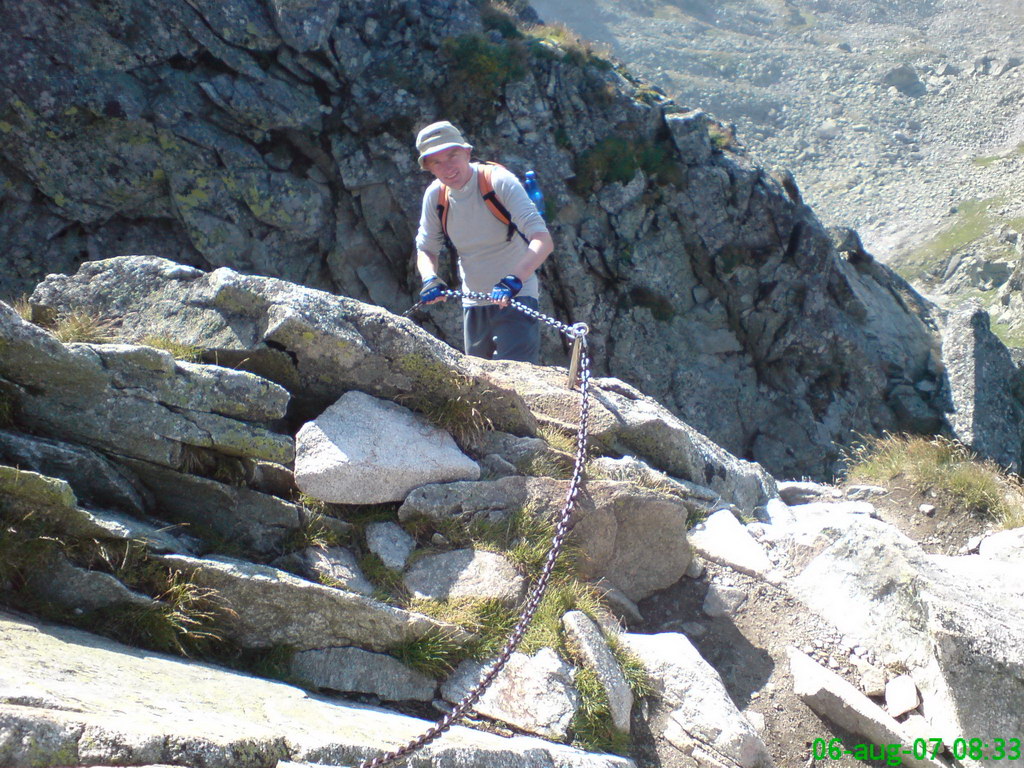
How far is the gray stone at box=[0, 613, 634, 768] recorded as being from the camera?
3.21 meters

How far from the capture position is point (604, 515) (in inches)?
255

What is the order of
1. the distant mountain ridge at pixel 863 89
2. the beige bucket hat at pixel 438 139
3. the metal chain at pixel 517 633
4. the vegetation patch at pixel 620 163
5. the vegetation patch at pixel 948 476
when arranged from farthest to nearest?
the distant mountain ridge at pixel 863 89 → the vegetation patch at pixel 620 163 → the vegetation patch at pixel 948 476 → the beige bucket hat at pixel 438 139 → the metal chain at pixel 517 633

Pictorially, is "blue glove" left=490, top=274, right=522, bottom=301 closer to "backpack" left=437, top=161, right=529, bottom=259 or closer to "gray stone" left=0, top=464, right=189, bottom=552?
"backpack" left=437, top=161, right=529, bottom=259

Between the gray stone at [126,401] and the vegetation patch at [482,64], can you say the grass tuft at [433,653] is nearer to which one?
the gray stone at [126,401]

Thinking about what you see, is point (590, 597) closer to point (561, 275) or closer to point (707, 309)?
point (561, 275)

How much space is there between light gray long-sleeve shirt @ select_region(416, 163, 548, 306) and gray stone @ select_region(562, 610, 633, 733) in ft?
14.5

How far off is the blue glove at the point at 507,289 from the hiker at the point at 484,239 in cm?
1

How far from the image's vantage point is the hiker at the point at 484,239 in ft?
27.8

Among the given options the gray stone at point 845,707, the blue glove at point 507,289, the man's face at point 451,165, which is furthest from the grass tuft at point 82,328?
the gray stone at point 845,707

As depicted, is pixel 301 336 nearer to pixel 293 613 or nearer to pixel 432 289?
pixel 293 613

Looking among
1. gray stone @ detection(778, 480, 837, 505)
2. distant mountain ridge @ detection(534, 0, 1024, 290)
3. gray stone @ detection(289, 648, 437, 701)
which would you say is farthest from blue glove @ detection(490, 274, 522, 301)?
distant mountain ridge @ detection(534, 0, 1024, 290)

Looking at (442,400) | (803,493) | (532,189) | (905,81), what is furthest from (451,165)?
(905,81)

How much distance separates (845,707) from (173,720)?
4.20 metres

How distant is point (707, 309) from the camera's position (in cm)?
2375
